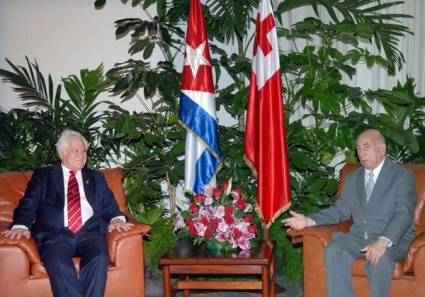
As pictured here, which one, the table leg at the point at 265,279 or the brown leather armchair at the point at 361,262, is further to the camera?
the table leg at the point at 265,279

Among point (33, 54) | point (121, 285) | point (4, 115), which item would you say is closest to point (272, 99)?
point (121, 285)

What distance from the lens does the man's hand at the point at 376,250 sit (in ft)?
10.4

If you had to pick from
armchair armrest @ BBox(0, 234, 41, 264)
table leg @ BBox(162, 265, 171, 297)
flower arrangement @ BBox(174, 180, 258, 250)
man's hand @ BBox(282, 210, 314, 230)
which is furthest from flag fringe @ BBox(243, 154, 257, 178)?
armchair armrest @ BBox(0, 234, 41, 264)

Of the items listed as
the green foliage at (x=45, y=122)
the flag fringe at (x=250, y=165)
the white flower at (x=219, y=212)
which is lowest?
the white flower at (x=219, y=212)

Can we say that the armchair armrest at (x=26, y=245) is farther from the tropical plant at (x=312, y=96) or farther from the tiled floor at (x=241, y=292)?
the tropical plant at (x=312, y=96)

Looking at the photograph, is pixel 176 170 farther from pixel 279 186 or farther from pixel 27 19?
pixel 27 19

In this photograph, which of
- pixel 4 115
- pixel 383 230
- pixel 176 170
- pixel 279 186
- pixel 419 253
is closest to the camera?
pixel 419 253

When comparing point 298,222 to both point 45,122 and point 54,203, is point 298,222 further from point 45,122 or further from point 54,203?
point 45,122

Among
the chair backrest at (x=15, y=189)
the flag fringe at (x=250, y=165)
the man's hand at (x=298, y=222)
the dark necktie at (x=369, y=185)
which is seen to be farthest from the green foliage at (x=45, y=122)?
the dark necktie at (x=369, y=185)

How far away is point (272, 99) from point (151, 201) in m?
1.66

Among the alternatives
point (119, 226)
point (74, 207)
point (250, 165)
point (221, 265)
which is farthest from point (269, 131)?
point (74, 207)

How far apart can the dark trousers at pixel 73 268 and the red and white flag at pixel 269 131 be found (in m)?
1.12

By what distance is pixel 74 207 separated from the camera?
12.3 ft

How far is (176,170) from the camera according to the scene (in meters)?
4.54
